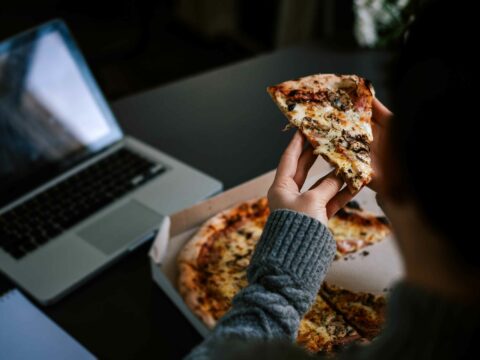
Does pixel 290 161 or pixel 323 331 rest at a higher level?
pixel 290 161

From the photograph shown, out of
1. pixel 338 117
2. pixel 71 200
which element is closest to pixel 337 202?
pixel 338 117

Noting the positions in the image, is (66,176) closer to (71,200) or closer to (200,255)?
(71,200)

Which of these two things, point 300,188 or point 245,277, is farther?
point 245,277

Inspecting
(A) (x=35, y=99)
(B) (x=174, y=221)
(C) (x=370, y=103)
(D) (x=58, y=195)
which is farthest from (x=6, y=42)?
(C) (x=370, y=103)

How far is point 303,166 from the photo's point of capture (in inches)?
29.8

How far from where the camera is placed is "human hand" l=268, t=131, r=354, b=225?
0.66 meters

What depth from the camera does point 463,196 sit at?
381mm

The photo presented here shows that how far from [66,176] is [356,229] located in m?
0.58

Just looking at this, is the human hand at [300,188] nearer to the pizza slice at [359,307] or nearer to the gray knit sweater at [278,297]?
the gray knit sweater at [278,297]

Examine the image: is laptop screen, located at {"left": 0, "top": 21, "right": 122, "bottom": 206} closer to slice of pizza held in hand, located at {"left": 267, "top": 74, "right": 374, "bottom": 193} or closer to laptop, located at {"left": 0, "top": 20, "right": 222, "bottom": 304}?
laptop, located at {"left": 0, "top": 20, "right": 222, "bottom": 304}

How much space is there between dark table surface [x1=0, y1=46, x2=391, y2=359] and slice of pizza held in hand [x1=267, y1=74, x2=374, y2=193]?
1.07 ft

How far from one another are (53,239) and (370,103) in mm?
585

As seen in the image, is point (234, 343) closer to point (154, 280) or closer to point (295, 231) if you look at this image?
point (295, 231)

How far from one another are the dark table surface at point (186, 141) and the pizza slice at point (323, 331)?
16 cm
